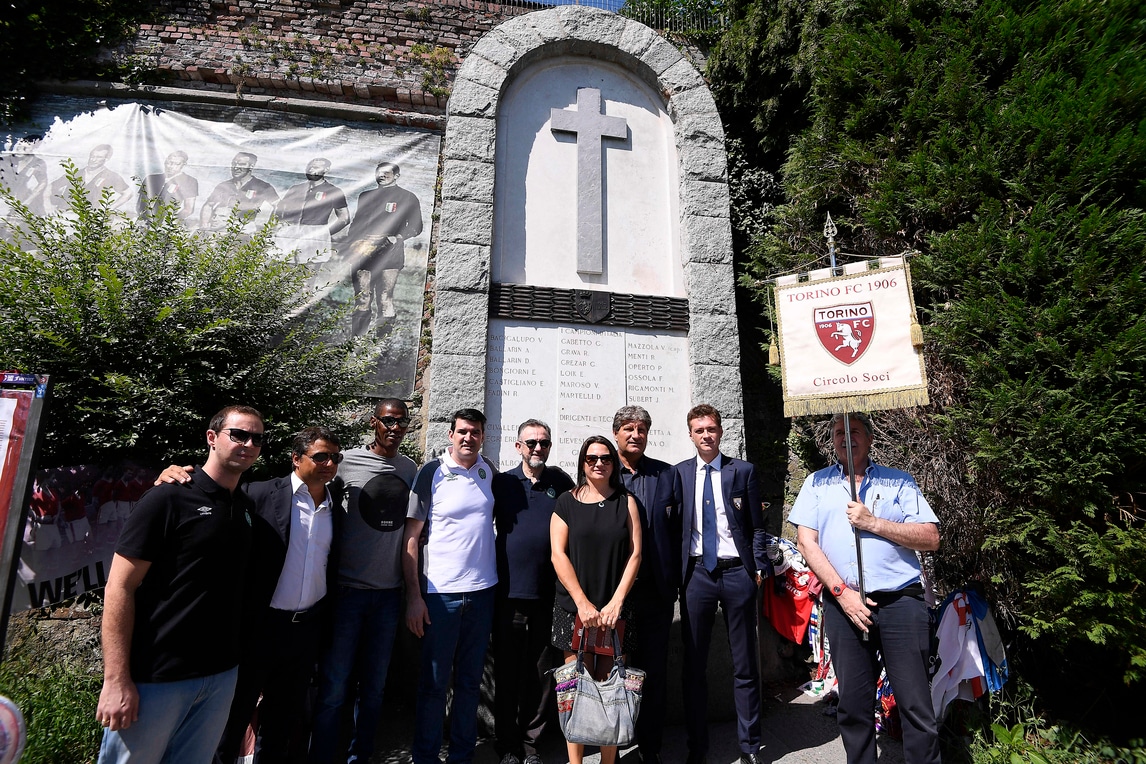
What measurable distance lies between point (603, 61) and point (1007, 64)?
10.7 feet

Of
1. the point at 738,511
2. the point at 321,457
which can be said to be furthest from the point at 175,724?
the point at 738,511

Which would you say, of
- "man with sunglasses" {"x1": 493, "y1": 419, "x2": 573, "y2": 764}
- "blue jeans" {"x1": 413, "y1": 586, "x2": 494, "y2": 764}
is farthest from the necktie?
"blue jeans" {"x1": 413, "y1": 586, "x2": 494, "y2": 764}

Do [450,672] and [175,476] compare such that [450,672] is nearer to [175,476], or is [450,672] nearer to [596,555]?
[596,555]

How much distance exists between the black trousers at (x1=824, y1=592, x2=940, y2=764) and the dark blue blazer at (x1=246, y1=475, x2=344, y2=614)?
2.46 m

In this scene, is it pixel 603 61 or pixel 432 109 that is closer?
pixel 603 61

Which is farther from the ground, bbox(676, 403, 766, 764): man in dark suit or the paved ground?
bbox(676, 403, 766, 764): man in dark suit

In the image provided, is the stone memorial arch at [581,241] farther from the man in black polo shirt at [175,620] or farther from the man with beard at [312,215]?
the man with beard at [312,215]

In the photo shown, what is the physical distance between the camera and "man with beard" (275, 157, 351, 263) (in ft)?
21.7

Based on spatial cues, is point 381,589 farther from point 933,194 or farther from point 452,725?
point 933,194

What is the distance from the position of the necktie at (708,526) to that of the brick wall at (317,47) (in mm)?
6421

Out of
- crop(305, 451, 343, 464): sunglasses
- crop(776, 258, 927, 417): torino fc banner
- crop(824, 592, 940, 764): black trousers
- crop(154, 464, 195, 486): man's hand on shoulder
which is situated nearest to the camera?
crop(154, 464, 195, 486): man's hand on shoulder

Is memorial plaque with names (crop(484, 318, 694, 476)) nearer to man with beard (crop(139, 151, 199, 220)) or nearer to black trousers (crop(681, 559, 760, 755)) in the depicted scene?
black trousers (crop(681, 559, 760, 755))

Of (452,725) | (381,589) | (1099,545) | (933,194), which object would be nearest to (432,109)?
(933,194)

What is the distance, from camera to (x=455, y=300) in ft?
15.8
